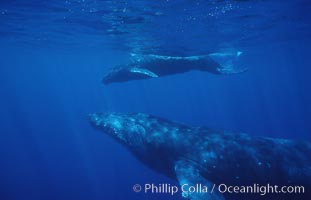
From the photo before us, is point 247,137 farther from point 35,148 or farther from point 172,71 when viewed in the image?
point 35,148

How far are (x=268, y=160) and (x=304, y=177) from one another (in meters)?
1.04

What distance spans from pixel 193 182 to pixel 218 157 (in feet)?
4.39

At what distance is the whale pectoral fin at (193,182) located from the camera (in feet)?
27.3

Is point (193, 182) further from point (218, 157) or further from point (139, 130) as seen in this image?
point (139, 130)

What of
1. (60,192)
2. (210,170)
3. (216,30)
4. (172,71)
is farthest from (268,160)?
(60,192)

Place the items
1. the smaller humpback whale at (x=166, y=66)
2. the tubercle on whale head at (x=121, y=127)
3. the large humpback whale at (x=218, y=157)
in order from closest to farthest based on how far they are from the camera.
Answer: the large humpback whale at (x=218, y=157) → the tubercle on whale head at (x=121, y=127) → the smaller humpback whale at (x=166, y=66)

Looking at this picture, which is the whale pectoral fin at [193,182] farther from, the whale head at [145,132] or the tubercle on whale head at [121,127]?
the tubercle on whale head at [121,127]

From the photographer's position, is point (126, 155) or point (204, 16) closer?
point (204, 16)

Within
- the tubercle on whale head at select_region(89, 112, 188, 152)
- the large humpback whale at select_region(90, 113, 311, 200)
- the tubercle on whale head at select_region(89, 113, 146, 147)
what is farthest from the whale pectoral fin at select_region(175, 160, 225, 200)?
the tubercle on whale head at select_region(89, 113, 146, 147)

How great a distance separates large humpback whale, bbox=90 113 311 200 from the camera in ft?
29.3

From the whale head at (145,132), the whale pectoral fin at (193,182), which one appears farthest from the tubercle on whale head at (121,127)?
the whale pectoral fin at (193,182)

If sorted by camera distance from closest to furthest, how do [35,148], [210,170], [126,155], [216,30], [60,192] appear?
1. [210,170]
2. [216,30]
3. [60,192]
4. [126,155]
5. [35,148]

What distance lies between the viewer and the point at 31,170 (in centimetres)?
3312

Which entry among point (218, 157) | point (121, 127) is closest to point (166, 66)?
point (121, 127)
